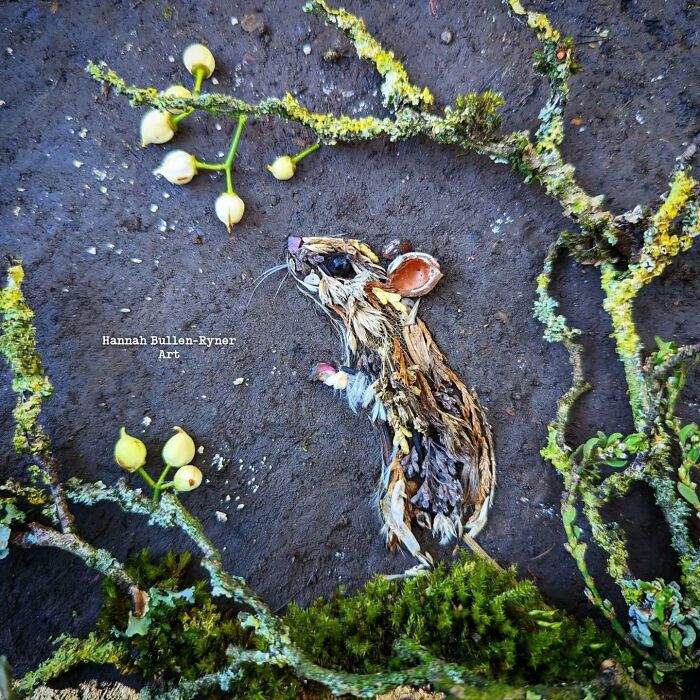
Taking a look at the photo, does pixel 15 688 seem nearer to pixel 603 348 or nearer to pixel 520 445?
pixel 520 445

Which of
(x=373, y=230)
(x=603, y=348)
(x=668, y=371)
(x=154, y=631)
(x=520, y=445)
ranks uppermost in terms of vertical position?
(x=373, y=230)

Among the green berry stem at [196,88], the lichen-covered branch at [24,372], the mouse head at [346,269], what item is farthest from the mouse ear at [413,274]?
the lichen-covered branch at [24,372]

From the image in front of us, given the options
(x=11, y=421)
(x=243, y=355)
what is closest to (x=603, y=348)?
(x=243, y=355)

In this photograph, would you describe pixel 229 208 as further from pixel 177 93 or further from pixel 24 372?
pixel 24 372

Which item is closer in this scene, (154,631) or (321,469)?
(154,631)

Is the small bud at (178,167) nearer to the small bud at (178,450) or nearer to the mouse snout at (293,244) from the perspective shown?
the mouse snout at (293,244)

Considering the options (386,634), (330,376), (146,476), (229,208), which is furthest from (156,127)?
(386,634)

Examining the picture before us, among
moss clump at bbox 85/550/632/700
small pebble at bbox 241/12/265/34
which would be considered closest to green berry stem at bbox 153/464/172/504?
moss clump at bbox 85/550/632/700
